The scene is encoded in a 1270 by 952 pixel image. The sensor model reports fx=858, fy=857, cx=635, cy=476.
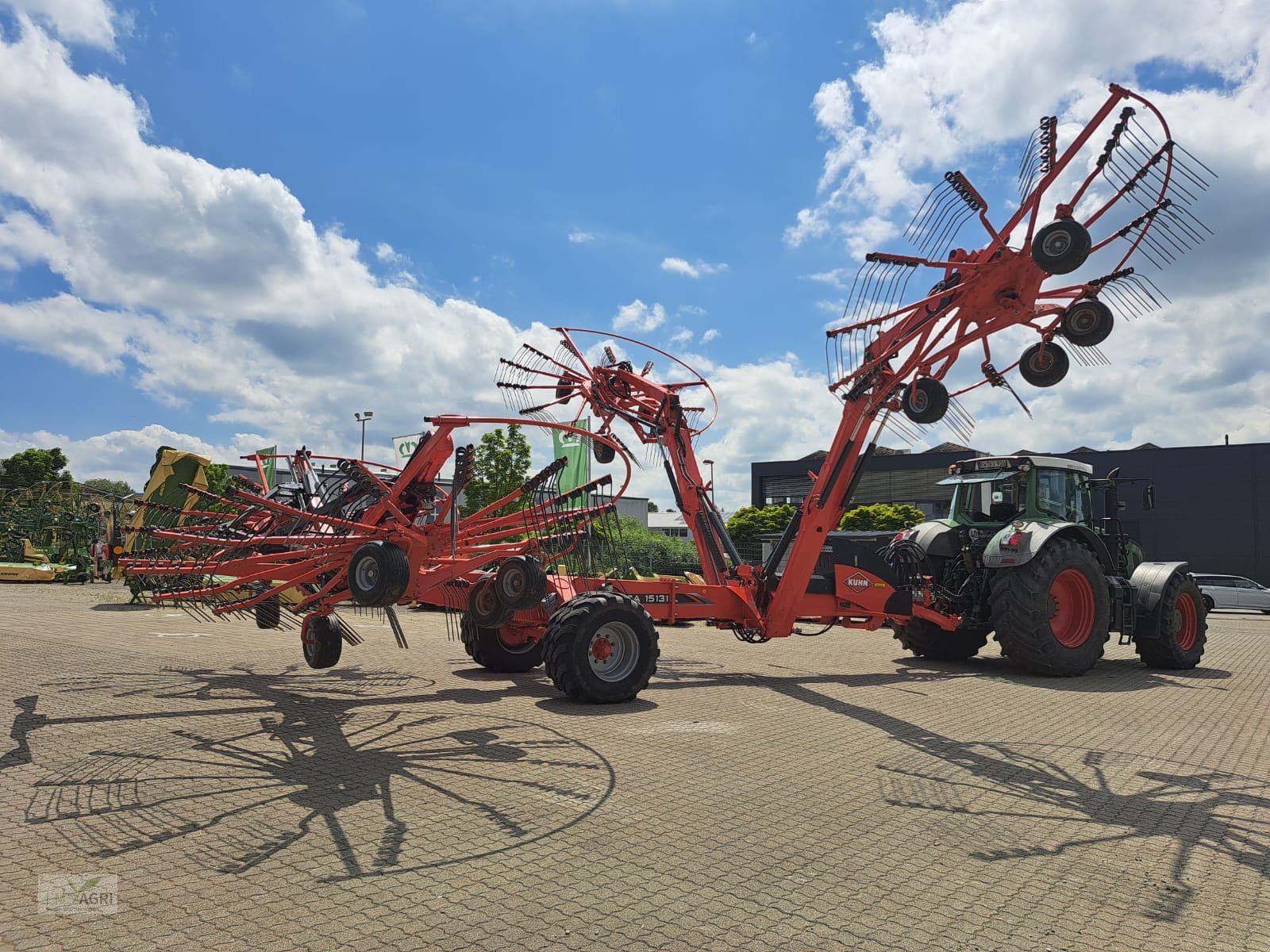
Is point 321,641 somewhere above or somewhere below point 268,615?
below

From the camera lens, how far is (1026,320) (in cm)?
911

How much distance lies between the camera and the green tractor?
1055cm

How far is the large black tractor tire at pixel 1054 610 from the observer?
1037 cm

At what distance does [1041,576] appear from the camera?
10484 millimetres

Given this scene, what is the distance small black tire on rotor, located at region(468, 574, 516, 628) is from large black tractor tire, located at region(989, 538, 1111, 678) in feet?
20.5

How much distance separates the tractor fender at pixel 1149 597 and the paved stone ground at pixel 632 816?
2.06m

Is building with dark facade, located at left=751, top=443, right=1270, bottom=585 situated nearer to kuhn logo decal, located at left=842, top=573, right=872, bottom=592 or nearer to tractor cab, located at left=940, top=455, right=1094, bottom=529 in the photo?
tractor cab, located at left=940, top=455, right=1094, bottom=529

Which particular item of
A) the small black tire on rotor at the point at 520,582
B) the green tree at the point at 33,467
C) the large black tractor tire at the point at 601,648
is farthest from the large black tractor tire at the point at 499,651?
the green tree at the point at 33,467

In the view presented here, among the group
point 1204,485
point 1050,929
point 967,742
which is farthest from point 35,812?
point 1204,485

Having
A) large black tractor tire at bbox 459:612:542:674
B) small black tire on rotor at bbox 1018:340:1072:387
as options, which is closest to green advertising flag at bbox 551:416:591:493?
large black tractor tire at bbox 459:612:542:674

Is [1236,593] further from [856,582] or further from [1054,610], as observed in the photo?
[856,582]

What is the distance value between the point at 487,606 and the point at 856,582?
5276mm

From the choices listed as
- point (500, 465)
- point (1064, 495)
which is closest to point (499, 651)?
point (1064, 495)

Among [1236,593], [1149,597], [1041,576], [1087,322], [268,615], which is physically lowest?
[268,615]
